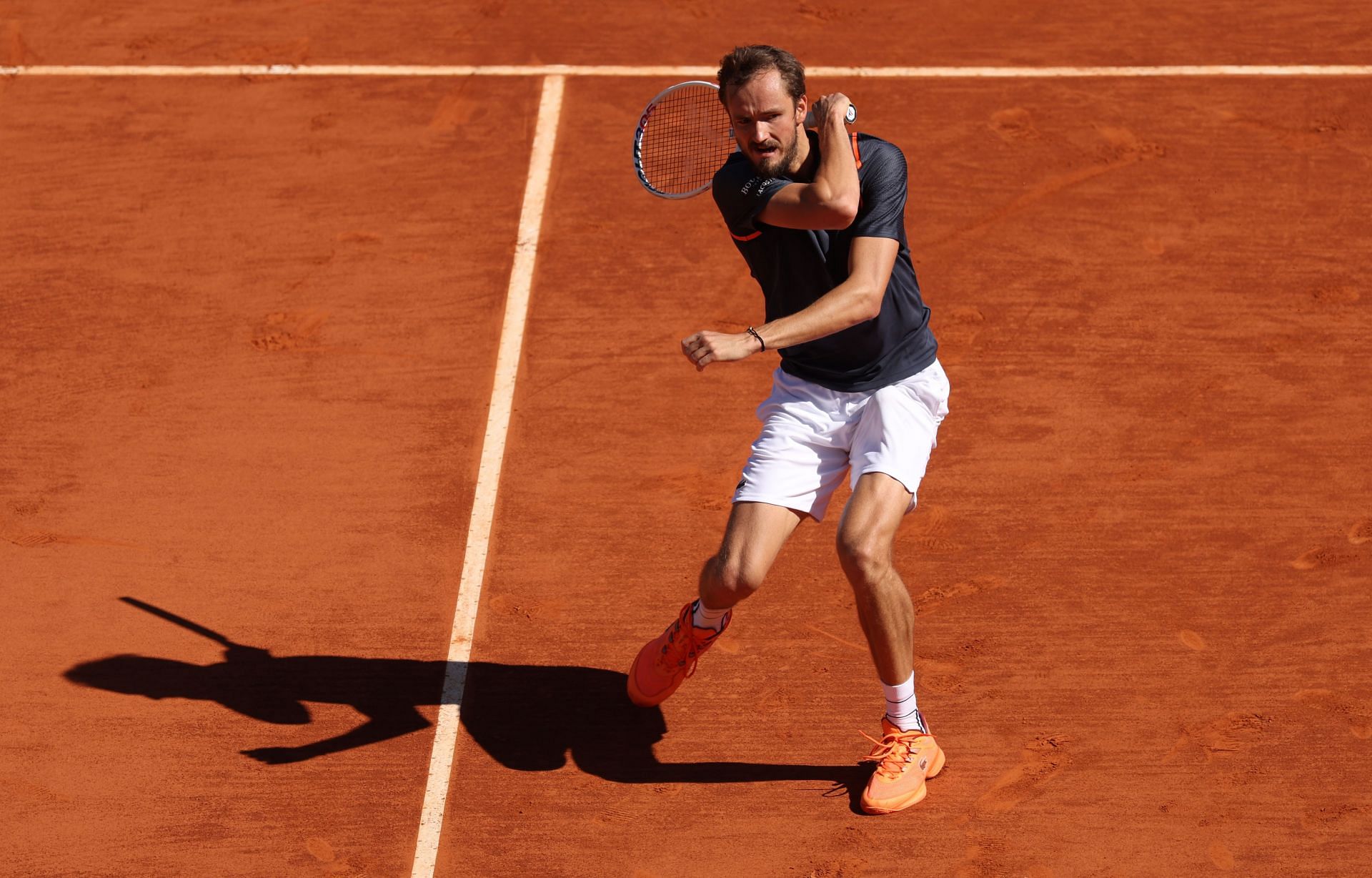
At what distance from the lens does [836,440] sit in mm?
5324

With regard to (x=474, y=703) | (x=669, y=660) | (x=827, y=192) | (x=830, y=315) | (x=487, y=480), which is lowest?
(x=474, y=703)

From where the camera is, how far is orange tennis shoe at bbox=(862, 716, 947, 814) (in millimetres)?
5270

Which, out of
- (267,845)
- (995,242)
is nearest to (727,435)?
(995,242)

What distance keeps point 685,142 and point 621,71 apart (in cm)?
381

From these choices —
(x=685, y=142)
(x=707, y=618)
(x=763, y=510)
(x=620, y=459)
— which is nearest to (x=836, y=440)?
(x=763, y=510)

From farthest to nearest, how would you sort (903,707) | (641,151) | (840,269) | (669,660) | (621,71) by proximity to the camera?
(621,71) < (641,151) < (669,660) < (903,707) < (840,269)

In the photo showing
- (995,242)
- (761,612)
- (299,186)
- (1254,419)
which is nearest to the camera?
(761,612)

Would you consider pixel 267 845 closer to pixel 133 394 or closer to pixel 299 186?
pixel 133 394

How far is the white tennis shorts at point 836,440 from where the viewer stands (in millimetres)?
5164

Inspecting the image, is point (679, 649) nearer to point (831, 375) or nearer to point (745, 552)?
point (745, 552)

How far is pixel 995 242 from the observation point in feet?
26.3

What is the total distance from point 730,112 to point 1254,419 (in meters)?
3.38

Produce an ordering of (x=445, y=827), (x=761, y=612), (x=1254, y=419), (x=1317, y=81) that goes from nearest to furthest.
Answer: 1. (x=445, y=827)
2. (x=761, y=612)
3. (x=1254, y=419)
4. (x=1317, y=81)

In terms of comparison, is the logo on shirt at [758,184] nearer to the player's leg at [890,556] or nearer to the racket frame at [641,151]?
the racket frame at [641,151]
